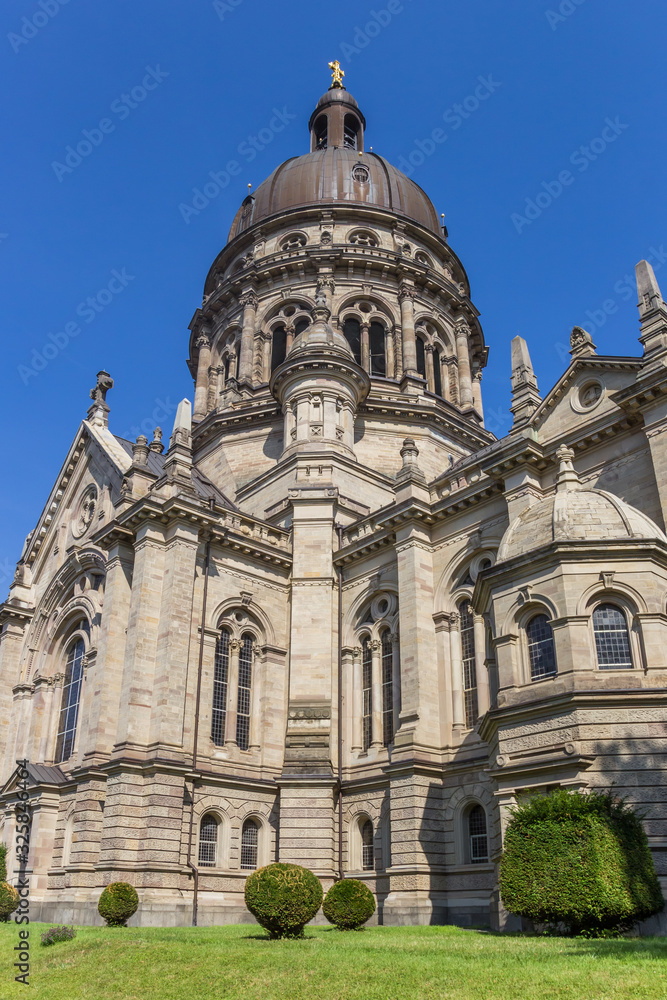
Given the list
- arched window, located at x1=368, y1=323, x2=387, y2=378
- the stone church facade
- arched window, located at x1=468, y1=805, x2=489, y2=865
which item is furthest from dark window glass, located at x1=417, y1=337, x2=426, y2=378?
arched window, located at x1=468, y1=805, x2=489, y2=865

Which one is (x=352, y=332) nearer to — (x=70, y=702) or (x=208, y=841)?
(x=70, y=702)

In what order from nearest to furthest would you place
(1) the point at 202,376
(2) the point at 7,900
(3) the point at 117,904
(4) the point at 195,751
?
(3) the point at 117,904
(2) the point at 7,900
(4) the point at 195,751
(1) the point at 202,376

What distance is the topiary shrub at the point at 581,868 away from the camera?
14.3 metres

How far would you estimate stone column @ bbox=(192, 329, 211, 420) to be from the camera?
50.5 metres

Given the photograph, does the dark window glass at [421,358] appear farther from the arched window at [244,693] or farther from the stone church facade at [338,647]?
the arched window at [244,693]

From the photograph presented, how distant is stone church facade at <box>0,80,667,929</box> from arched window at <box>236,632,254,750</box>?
92 mm

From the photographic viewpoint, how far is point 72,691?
33.6 m

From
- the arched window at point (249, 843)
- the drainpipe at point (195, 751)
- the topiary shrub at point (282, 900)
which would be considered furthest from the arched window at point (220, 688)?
the topiary shrub at point (282, 900)

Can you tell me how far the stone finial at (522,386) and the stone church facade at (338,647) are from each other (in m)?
0.11

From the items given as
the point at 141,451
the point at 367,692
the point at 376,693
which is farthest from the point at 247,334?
the point at 376,693

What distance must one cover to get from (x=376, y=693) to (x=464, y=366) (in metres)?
26.1

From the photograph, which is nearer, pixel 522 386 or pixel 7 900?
pixel 7 900

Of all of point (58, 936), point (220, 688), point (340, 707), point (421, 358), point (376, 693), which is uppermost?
point (421, 358)

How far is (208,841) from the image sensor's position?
27578 millimetres
